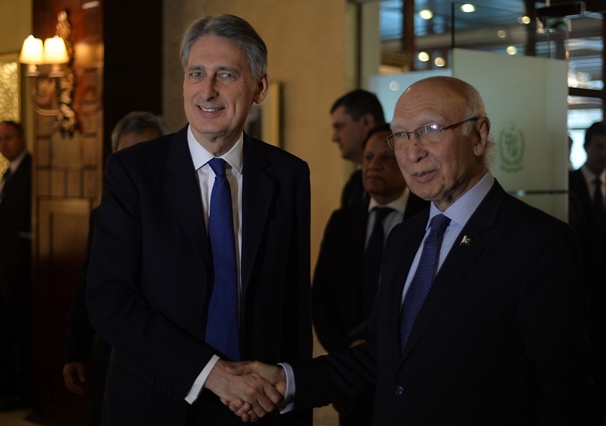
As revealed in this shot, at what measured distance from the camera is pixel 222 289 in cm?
217

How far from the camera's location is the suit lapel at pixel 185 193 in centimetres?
216

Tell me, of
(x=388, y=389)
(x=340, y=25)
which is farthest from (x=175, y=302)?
(x=340, y=25)

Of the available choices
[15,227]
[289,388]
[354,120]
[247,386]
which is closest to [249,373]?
[247,386]

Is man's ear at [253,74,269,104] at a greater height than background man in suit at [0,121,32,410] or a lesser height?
greater

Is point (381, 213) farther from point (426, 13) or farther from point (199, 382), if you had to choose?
point (426, 13)

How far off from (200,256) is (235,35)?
60 centimetres

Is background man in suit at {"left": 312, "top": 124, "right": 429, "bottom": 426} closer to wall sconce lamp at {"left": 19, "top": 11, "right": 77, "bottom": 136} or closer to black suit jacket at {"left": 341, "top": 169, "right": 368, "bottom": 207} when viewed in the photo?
black suit jacket at {"left": 341, "top": 169, "right": 368, "bottom": 207}

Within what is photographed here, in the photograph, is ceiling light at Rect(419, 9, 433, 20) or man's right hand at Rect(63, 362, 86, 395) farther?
ceiling light at Rect(419, 9, 433, 20)

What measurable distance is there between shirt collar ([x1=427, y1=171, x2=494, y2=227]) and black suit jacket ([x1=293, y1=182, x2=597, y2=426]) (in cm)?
3

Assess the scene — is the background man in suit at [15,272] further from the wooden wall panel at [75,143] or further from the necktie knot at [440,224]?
the necktie knot at [440,224]

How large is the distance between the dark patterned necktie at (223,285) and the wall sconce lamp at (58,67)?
416cm

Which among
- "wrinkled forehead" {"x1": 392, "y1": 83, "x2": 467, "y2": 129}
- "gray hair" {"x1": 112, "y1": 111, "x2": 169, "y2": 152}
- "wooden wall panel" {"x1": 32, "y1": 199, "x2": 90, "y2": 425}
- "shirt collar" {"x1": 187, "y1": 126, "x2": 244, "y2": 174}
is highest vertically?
"gray hair" {"x1": 112, "y1": 111, "x2": 169, "y2": 152}

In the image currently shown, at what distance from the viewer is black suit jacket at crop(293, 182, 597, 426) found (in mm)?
1897

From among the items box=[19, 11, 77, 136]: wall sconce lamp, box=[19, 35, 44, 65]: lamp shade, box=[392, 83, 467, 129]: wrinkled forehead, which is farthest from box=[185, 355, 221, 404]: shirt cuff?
box=[19, 35, 44, 65]: lamp shade
